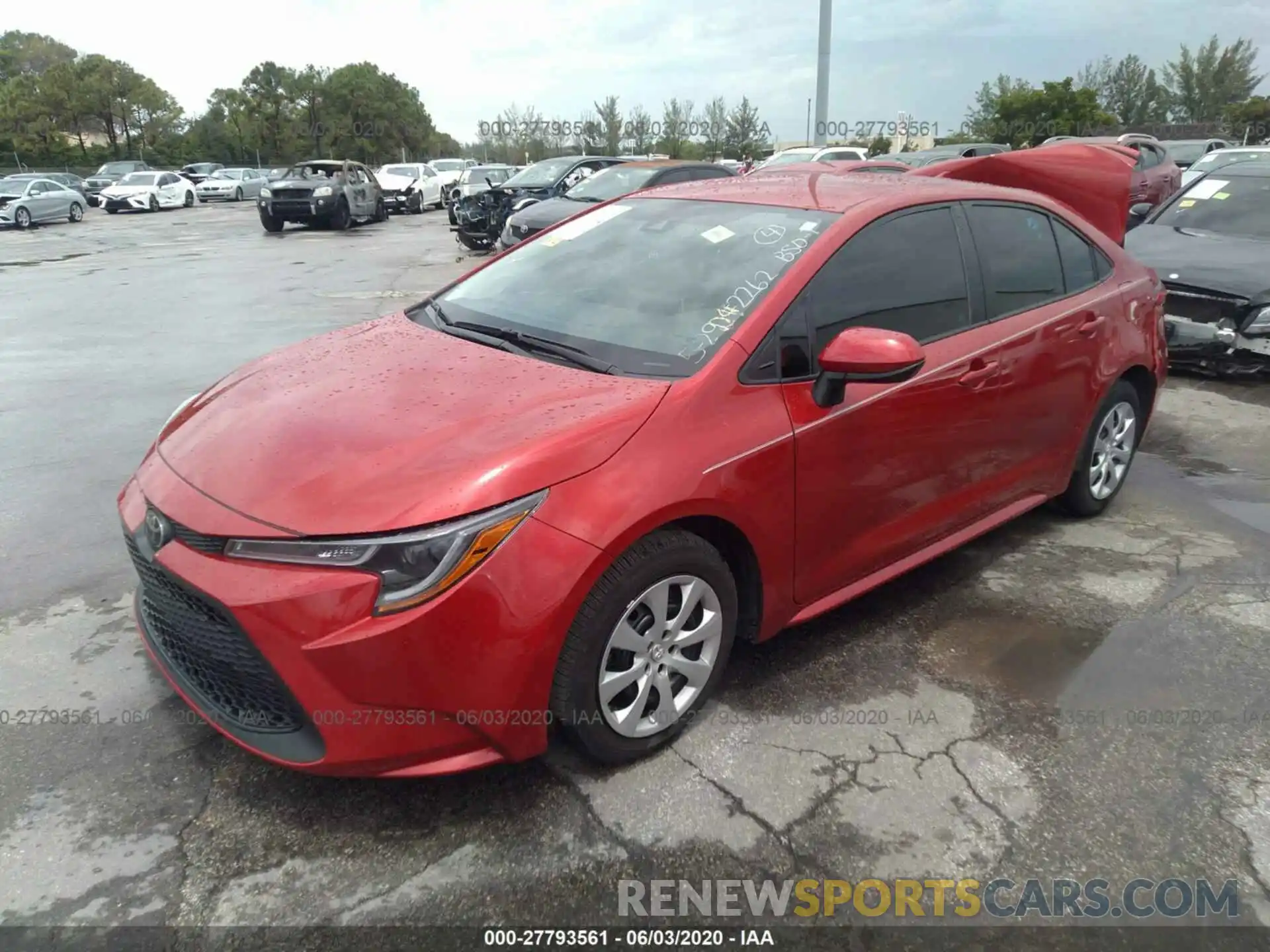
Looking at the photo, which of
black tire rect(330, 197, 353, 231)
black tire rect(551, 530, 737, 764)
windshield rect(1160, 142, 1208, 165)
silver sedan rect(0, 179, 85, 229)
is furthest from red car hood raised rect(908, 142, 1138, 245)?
silver sedan rect(0, 179, 85, 229)

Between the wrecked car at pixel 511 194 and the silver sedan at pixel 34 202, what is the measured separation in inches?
633

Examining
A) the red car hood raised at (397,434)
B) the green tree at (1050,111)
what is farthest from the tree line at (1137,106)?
the red car hood raised at (397,434)

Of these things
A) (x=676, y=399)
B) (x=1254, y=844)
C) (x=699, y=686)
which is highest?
(x=676, y=399)

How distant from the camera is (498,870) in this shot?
2.36 m

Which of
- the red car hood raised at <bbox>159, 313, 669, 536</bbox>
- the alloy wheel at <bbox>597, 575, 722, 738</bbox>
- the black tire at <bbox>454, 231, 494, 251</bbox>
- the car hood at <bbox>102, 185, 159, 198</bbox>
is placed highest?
the red car hood raised at <bbox>159, 313, 669, 536</bbox>

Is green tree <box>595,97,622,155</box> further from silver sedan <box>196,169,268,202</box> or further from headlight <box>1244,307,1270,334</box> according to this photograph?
headlight <box>1244,307,1270,334</box>

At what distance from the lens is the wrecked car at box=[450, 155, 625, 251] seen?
15.9 metres

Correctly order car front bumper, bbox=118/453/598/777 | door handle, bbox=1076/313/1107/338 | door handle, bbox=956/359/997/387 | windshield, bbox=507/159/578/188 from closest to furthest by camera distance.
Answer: car front bumper, bbox=118/453/598/777, door handle, bbox=956/359/997/387, door handle, bbox=1076/313/1107/338, windshield, bbox=507/159/578/188

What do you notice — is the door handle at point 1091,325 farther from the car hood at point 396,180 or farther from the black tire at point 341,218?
the car hood at point 396,180

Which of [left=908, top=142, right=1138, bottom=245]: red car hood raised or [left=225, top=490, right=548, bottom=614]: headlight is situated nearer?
[left=225, top=490, right=548, bottom=614]: headlight

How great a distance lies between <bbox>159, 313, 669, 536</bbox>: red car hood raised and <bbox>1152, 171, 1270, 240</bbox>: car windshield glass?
755 centimetres

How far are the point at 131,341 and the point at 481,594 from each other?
26.5 ft

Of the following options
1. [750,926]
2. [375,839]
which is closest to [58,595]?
[375,839]

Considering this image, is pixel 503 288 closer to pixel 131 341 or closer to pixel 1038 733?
pixel 1038 733
